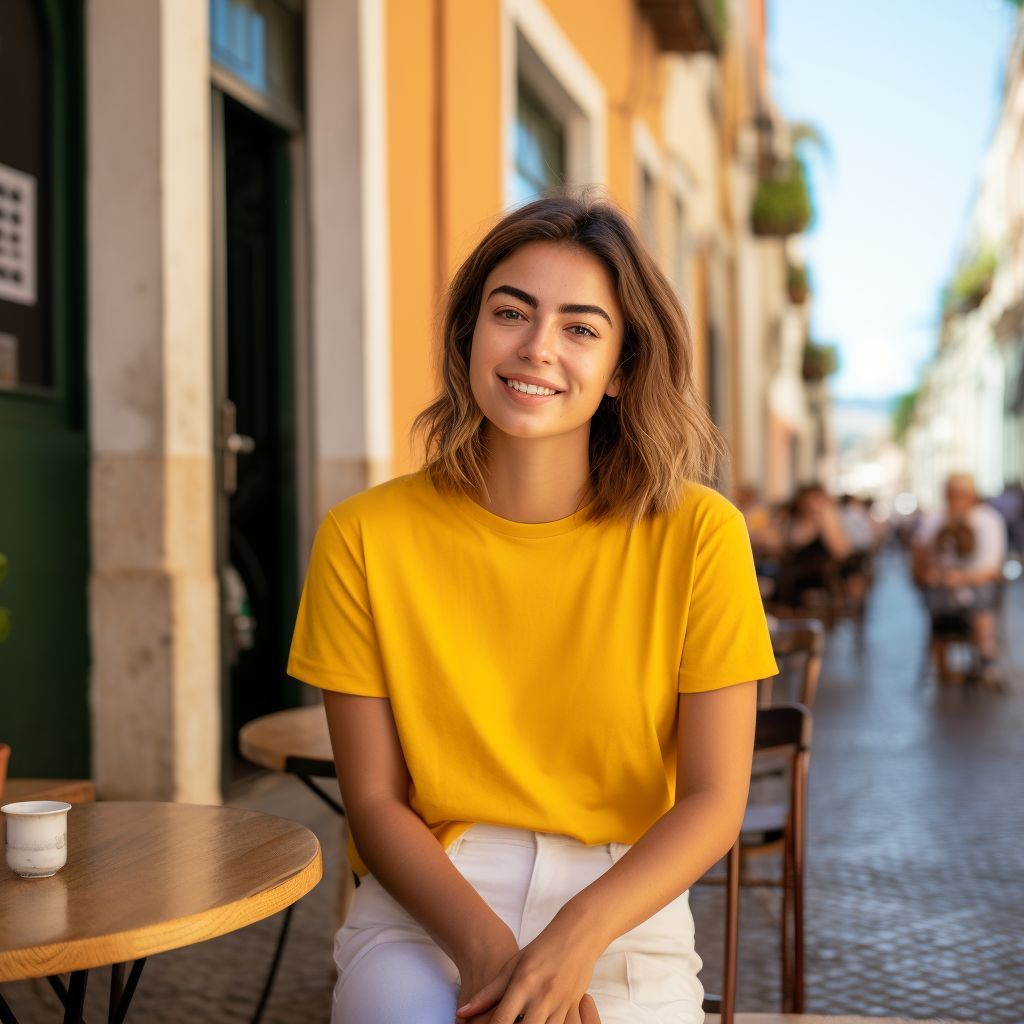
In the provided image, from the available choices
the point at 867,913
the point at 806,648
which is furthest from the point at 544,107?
the point at 867,913

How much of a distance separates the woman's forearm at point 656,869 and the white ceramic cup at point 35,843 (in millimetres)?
670

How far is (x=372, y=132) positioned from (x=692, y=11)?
669 cm

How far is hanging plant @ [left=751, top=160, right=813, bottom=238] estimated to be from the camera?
67.8 feet

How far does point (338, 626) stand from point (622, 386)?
0.61 meters

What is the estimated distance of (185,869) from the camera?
5.93ft

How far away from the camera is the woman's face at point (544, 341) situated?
2.15 meters

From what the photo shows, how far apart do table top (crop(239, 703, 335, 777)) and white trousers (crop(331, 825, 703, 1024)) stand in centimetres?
81

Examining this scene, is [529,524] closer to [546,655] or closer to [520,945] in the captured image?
[546,655]

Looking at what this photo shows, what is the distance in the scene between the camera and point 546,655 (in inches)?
81.8

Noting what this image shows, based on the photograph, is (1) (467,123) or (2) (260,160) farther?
(1) (467,123)

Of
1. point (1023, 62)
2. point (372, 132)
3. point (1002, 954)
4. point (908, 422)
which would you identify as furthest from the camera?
point (908, 422)

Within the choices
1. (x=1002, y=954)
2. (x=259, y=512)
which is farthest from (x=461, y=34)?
(x=1002, y=954)

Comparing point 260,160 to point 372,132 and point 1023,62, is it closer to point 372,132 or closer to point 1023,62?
point 372,132

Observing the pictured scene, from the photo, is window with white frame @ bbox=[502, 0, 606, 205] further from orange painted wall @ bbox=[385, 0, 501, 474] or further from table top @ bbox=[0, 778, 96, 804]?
table top @ bbox=[0, 778, 96, 804]
